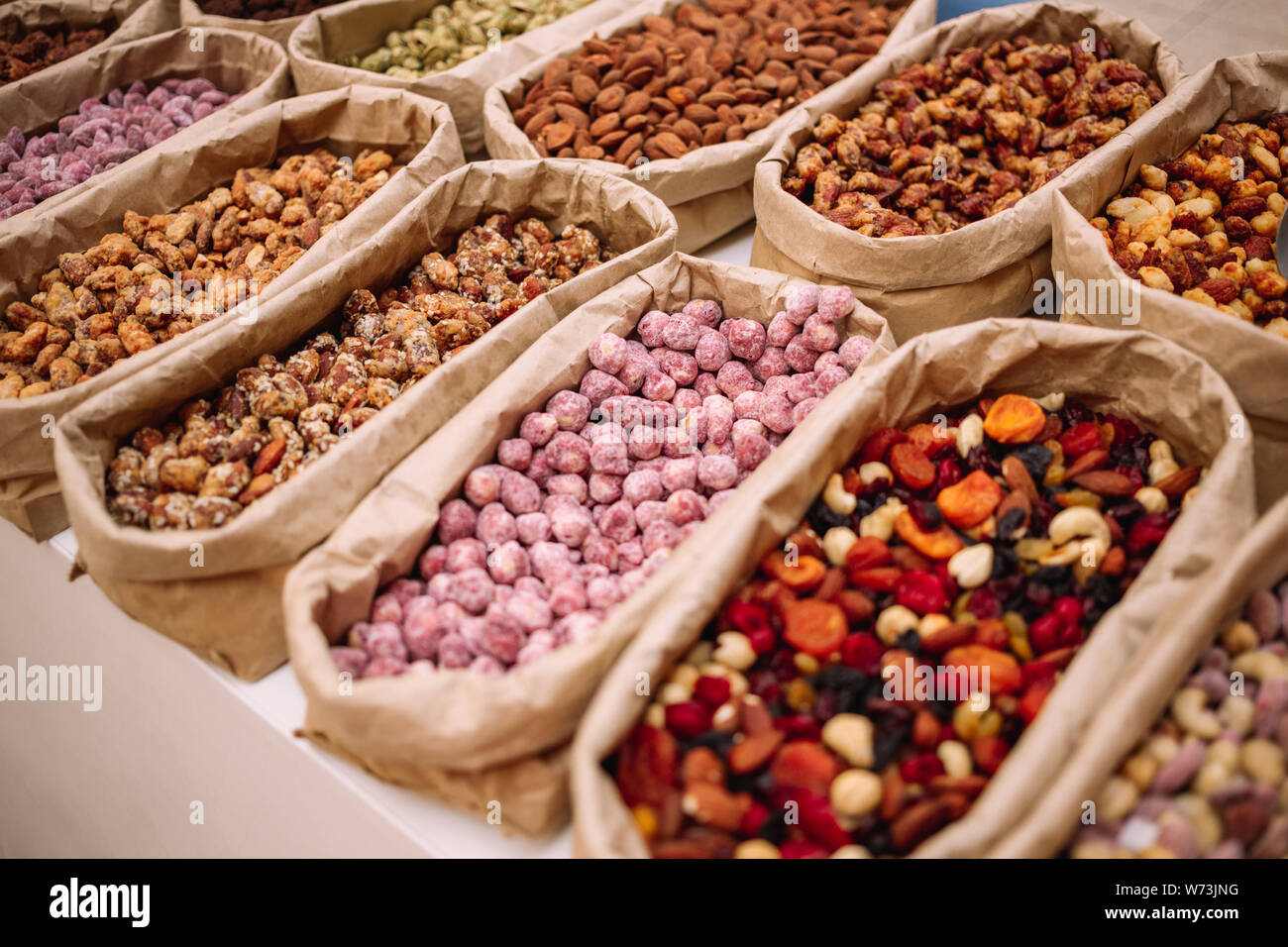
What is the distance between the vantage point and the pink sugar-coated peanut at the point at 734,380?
149 cm

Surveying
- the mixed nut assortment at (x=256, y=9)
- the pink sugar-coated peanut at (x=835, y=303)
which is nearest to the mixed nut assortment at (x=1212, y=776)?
the pink sugar-coated peanut at (x=835, y=303)

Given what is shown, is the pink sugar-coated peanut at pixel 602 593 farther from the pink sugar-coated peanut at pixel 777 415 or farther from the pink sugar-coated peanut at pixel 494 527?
the pink sugar-coated peanut at pixel 777 415

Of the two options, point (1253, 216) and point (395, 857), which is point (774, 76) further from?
point (395, 857)

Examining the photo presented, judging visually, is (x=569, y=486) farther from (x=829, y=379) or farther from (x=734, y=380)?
(x=829, y=379)

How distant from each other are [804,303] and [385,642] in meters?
0.86

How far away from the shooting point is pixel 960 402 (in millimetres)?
1379

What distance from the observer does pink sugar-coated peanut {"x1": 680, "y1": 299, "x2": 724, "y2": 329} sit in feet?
5.13

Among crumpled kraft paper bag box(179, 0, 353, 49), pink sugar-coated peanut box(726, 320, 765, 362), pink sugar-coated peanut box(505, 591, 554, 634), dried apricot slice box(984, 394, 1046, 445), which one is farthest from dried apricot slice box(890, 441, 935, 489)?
crumpled kraft paper bag box(179, 0, 353, 49)

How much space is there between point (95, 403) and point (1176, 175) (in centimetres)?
198

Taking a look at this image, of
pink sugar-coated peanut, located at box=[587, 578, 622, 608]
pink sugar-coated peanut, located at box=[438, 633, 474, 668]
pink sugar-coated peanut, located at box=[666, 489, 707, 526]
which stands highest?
pink sugar-coated peanut, located at box=[666, 489, 707, 526]

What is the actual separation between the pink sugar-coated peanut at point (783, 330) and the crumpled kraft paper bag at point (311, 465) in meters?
0.27

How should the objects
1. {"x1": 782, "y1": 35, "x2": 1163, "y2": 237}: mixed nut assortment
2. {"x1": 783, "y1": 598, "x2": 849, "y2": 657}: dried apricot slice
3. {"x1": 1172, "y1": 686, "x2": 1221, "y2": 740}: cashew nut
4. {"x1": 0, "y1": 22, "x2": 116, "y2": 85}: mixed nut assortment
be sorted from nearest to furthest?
{"x1": 1172, "y1": 686, "x2": 1221, "y2": 740}: cashew nut → {"x1": 783, "y1": 598, "x2": 849, "y2": 657}: dried apricot slice → {"x1": 782, "y1": 35, "x2": 1163, "y2": 237}: mixed nut assortment → {"x1": 0, "y1": 22, "x2": 116, "y2": 85}: mixed nut assortment

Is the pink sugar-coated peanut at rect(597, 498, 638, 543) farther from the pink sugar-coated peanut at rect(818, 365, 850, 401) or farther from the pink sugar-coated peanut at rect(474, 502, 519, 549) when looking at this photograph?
the pink sugar-coated peanut at rect(818, 365, 850, 401)
